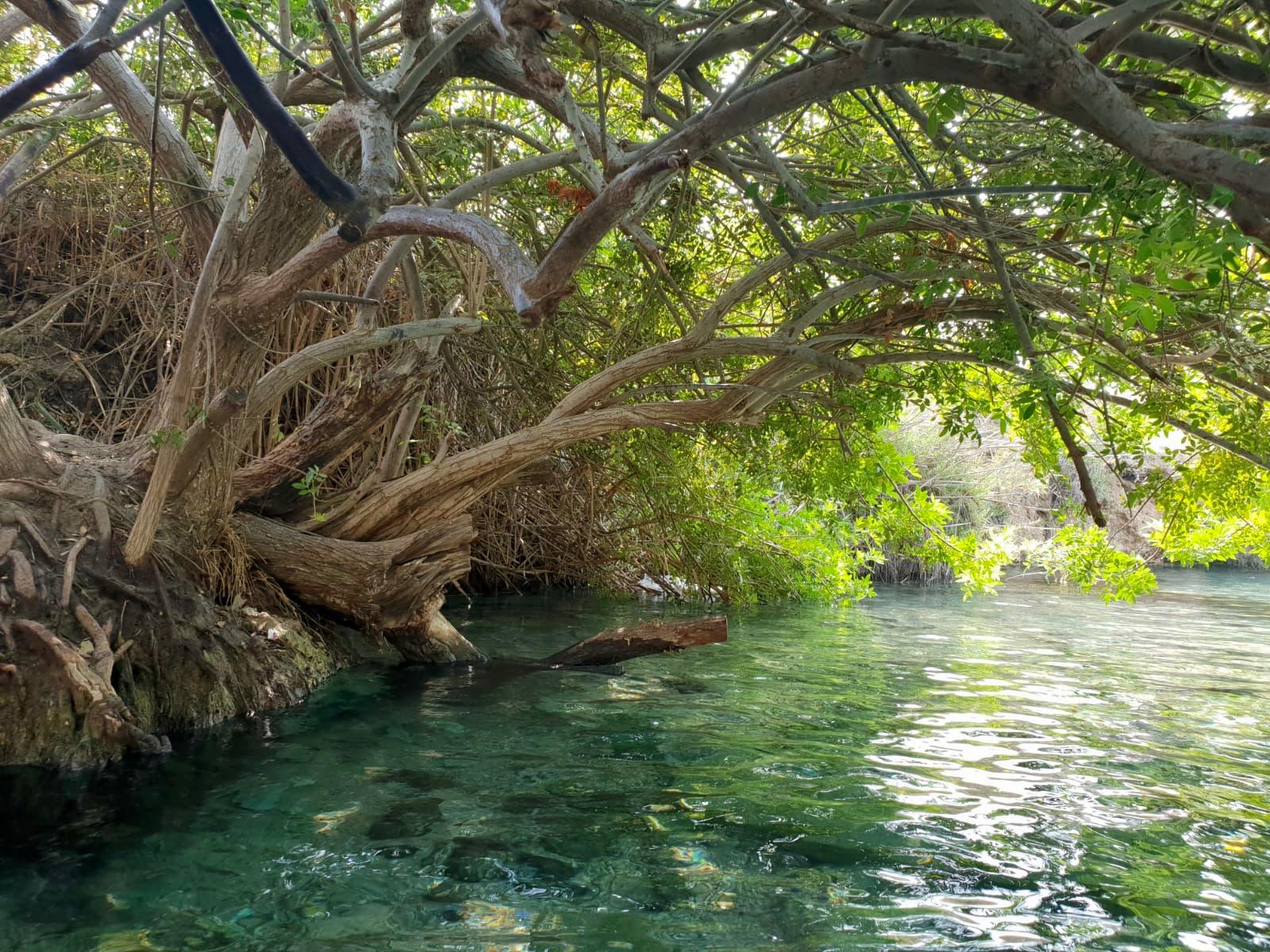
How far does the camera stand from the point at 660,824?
354cm

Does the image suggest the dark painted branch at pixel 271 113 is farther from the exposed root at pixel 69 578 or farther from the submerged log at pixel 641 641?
the submerged log at pixel 641 641

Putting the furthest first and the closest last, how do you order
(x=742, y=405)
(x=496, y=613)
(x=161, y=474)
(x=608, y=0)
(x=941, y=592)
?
(x=941, y=592) → (x=496, y=613) → (x=742, y=405) → (x=161, y=474) → (x=608, y=0)

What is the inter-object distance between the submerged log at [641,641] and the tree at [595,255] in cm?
106

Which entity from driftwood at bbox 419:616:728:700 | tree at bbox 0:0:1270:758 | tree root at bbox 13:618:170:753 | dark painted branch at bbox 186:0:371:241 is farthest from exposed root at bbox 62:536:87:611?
dark painted branch at bbox 186:0:371:241

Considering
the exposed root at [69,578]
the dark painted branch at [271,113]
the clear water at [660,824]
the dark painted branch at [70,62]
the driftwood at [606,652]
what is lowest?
the clear water at [660,824]

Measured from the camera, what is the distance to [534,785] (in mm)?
3980

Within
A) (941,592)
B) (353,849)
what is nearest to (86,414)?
(353,849)

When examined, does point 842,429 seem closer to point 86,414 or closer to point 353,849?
point 353,849

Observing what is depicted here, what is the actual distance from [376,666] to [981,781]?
444 centimetres

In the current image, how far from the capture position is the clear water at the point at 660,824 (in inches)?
107

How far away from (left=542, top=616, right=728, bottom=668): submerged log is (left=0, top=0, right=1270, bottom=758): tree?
106 cm

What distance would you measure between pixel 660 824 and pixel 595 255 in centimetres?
539

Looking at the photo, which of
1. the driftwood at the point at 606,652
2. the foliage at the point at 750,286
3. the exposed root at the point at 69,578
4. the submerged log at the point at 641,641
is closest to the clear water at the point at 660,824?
the driftwood at the point at 606,652

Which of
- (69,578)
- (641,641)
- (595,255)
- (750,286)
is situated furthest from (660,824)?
(595,255)
